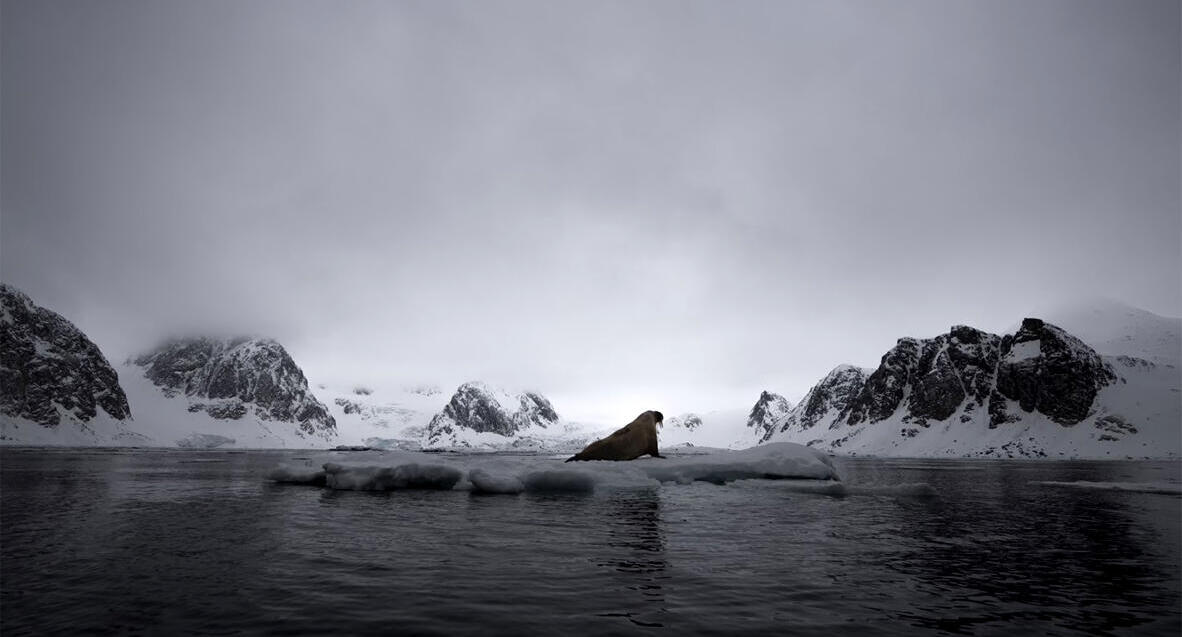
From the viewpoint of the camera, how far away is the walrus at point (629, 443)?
44062 mm

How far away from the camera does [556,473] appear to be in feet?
94.6

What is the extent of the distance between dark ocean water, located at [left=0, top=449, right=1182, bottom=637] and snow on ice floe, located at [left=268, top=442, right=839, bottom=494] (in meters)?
6.30

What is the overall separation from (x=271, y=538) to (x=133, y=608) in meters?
6.42

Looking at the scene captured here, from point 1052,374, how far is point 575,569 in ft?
739

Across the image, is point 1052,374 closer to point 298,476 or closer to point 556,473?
point 556,473

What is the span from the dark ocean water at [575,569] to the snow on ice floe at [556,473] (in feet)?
20.7

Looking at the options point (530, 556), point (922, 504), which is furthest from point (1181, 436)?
point (530, 556)

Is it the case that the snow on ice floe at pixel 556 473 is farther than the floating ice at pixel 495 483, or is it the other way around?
the snow on ice floe at pixel 556 473

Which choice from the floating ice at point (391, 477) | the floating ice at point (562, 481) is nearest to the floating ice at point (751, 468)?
the floating ice at point (562, 481)

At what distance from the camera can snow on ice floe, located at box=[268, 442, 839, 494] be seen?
95.0 ft

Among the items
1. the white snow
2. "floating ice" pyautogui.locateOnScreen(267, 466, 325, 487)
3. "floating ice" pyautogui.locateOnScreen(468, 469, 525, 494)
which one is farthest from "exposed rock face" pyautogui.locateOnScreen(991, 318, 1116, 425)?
"floating ice" pyautogui.locateOnScreen(267, 466, 325, 487)

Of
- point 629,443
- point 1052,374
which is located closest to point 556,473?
point 629,443

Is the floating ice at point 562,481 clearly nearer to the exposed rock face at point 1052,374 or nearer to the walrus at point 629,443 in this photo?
the walrus at point 629,443

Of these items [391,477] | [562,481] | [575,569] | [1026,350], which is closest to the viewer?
[575,569]
